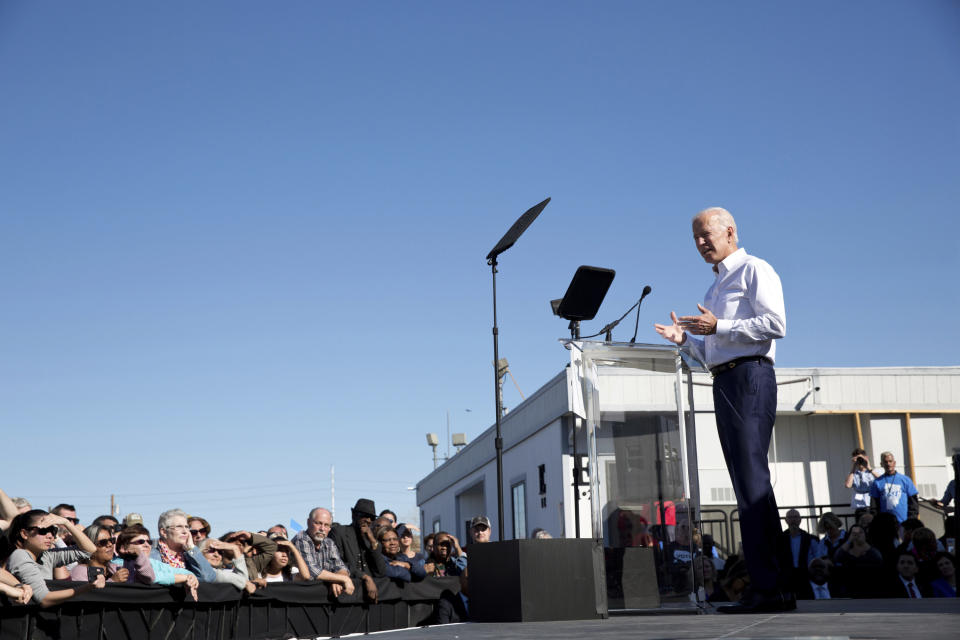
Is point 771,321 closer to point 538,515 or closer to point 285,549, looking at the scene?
point 285,549

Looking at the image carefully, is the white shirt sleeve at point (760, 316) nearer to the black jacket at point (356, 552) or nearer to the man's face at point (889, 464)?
the black jacket at point (356, 552)

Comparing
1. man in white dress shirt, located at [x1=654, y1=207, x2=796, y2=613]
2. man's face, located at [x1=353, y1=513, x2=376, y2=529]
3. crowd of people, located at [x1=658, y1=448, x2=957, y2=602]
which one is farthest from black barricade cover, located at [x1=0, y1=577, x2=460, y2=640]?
man in white dress shirt, located at [x1=654, y1=207, x2=796, y2=613]

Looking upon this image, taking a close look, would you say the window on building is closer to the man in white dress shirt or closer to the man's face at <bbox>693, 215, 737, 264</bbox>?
the man in white dress shirt

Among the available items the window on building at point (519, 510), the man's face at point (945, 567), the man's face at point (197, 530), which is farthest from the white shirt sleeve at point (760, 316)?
the window on building at point (519, 510)

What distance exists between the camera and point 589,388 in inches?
206

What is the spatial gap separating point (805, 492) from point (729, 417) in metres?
15.2

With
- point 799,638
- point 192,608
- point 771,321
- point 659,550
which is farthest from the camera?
point 192,608

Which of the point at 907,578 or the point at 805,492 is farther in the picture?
the point at 805,492

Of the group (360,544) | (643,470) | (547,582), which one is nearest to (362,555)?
(360,544)

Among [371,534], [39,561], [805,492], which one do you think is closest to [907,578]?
[371,534]

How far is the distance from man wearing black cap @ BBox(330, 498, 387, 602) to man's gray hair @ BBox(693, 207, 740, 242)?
4.05 m

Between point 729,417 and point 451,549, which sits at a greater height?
point 729,417

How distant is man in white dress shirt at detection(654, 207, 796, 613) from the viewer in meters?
4.45

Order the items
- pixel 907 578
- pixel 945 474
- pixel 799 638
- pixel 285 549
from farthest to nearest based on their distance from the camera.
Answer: pixel 945 474
pixel 907 578
pixel 285 549
pixel 799 638
